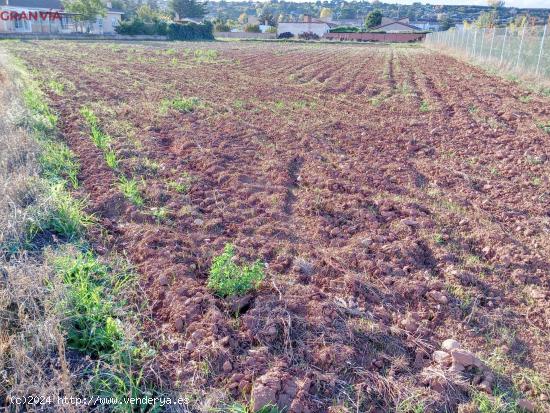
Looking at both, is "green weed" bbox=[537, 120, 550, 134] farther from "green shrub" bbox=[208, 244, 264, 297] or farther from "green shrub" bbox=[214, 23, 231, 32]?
"green shrub" bbox=[214, 23, 231, 32]

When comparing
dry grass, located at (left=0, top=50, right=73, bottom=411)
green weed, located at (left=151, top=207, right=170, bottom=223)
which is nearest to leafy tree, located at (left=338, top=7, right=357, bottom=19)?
green weed, located at (left=151, top=207, right=170, bottom=223)

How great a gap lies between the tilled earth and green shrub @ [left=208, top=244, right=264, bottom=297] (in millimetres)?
82

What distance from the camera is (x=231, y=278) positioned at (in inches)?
141

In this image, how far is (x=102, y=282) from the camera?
12.1 ft

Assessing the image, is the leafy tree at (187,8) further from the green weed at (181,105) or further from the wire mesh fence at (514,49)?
the green weed at (181,105)

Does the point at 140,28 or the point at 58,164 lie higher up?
the point at 140,28

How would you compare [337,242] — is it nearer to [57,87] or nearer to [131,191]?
[131,191]

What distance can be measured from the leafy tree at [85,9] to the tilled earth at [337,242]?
39.0 meters

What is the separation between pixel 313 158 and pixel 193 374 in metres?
4.57

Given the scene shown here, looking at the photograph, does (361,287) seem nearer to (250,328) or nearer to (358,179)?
(250,328)

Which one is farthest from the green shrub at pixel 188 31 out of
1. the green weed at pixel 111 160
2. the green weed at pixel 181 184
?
the green weed at pixel 181 184

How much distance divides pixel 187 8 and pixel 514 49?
67929mm

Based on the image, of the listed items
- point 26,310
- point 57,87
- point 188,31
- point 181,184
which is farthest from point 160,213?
point 188,31

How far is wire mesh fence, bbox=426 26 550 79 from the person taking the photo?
45.5 ft
